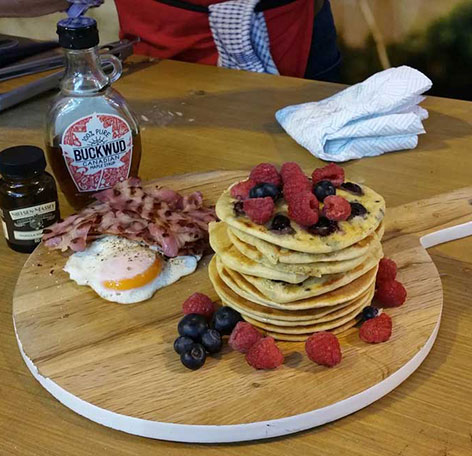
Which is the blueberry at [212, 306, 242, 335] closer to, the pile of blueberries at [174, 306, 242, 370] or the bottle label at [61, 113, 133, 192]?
the pile of blueberries at [174, 306, 242, 370]

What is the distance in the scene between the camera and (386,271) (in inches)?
44.4

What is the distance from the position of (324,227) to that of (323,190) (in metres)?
0.07

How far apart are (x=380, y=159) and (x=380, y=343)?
79cm

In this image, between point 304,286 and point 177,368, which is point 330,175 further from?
point 177,368

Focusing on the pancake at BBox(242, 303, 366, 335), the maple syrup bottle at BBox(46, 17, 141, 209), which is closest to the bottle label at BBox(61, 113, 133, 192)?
the maple syrup bottle at BBox(46, 17, 141, 209)

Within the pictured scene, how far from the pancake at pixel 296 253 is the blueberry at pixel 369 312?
4.2 inches

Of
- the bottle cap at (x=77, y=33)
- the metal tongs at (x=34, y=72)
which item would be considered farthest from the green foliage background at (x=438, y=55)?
the bottle cap at (x=77, y=33)

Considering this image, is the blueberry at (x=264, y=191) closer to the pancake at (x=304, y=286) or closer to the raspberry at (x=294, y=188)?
the raspberry at (x=294, y=188)

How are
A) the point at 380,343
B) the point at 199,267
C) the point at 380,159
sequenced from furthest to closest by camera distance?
the point at 380,159 < the point at 199,267 < the point at 380,343

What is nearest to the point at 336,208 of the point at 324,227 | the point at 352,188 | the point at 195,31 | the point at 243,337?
the point at 324,227

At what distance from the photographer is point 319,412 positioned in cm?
91

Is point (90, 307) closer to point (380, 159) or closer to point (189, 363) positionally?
point (189, 363)

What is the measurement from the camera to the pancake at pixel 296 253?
3.23ft

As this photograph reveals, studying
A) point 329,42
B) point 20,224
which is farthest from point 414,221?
point 329,42
